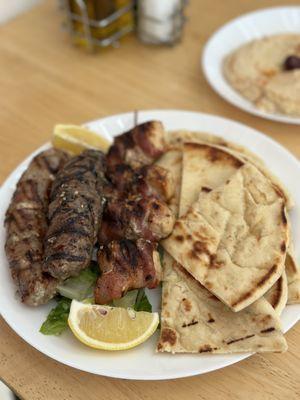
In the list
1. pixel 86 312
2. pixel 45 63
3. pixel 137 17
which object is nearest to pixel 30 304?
pixel 86 312

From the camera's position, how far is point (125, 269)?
1836 millimetres

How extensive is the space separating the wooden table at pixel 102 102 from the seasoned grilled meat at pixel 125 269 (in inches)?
12.1

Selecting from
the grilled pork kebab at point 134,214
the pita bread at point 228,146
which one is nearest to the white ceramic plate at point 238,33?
the pita bread at point 228,146

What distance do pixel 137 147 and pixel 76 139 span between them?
34cm

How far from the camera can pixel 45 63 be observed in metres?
3.33

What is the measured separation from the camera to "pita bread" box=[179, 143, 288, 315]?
214cm

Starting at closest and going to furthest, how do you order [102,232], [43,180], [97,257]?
[97,257] → [102,232] → [43,180]

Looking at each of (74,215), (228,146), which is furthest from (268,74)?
(74,215)

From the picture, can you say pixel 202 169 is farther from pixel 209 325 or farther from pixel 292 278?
pixel 209 325

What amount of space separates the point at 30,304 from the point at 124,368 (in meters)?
0.42

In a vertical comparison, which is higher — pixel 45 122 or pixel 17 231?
pixel 17 231

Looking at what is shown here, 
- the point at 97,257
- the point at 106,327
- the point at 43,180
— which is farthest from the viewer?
the point at 43,180

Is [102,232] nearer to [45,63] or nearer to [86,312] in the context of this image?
[86,312]

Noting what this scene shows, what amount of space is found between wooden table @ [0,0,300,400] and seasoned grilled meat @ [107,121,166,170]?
641 millimetres
